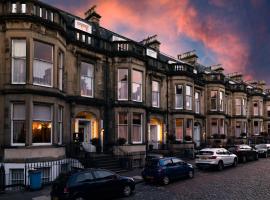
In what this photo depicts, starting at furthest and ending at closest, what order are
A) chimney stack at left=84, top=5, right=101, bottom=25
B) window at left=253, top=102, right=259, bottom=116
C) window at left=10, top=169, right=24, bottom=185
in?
window at left=253, top=102, right=259, bottom=116 → chimney stack at left=84, top=5, right=101, bottom=25 → window at left=10, top=169, right=24, bottom=185

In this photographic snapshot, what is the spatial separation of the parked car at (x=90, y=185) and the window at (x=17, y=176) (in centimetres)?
484

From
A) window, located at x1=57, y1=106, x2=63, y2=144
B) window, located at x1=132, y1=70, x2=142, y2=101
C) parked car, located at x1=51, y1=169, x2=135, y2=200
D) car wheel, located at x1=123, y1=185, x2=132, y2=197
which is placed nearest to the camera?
parked car, located at x1=51, y1=169, x2=135, y2=200

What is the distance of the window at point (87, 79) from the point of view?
22969 mm

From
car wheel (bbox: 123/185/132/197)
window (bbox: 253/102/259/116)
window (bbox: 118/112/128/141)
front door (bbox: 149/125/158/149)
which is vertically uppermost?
window (bbox: 253/102/259/116)

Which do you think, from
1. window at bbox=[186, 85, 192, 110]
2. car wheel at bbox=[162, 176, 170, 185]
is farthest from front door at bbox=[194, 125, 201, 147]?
car wheel at bbox=[162, 176, 170, 185]

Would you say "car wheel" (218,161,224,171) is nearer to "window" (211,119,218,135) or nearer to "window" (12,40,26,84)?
"window" (211,119,218,135)

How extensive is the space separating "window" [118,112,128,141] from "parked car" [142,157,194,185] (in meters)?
6.75

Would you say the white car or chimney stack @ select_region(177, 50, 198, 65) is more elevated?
chimney stack @ select_region(177, 50, 198, 65)

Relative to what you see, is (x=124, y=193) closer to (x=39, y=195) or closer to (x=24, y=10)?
(x=39, y=195)

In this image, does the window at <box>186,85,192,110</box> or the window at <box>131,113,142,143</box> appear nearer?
the window at <box>131,113,142,143</box>

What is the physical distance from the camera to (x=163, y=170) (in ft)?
56.9

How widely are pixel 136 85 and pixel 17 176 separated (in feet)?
42.7

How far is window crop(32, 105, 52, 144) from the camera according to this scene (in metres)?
17.6

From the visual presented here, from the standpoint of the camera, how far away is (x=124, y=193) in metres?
14.2
